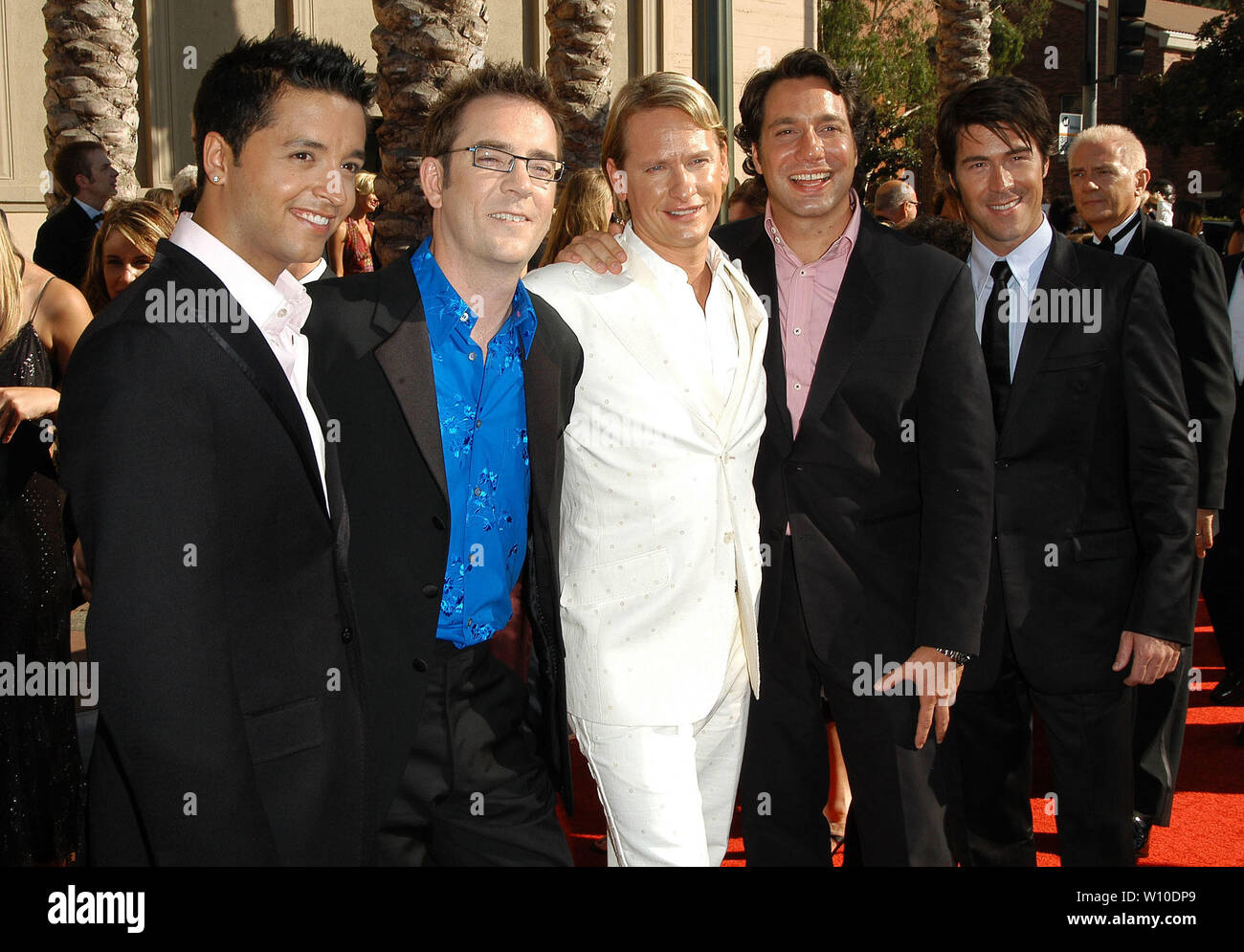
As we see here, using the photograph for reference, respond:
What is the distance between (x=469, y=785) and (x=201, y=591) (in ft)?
3.31

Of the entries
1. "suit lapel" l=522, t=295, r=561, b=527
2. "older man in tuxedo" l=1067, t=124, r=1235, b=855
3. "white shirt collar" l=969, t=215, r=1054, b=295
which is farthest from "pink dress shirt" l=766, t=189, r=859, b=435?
"older man in tuxedo" l=1067, t=124, r=1235, b=855

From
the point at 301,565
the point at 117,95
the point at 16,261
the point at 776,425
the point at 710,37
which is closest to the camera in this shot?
the point at 301,565

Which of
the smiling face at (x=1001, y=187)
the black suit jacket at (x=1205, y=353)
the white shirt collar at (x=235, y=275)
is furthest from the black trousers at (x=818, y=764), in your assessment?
the black suit jacket at (x=1205, y=353)

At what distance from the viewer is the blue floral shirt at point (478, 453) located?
2652 mm

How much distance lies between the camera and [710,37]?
6855 millimetres

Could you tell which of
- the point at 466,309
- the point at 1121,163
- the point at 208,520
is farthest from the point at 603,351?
Result: the point at 1121,163

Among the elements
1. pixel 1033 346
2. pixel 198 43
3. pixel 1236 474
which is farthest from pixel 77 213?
pixel 198 43

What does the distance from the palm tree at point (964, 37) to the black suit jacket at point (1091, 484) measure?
12.9 m

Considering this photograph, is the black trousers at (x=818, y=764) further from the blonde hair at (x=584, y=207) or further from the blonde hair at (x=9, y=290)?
the blonde hair at (x=9, y=290)

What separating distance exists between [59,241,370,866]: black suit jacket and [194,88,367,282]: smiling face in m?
0.20

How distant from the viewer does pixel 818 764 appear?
132 inches

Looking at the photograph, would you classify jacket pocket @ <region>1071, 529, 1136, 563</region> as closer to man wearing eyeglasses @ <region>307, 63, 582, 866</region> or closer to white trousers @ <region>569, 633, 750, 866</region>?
white trousers @ <region>569, 633, 750, 866</region>

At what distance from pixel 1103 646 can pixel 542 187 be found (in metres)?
2.28
